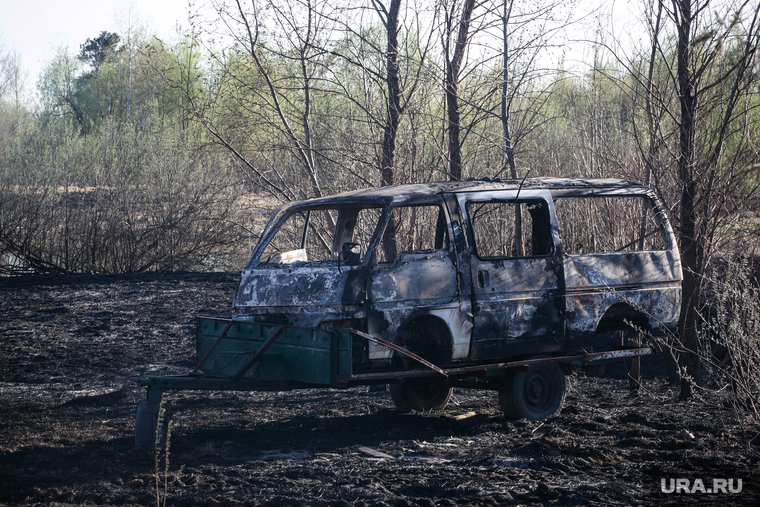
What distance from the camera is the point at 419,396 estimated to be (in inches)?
289

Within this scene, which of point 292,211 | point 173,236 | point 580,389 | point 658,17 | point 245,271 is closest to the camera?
point 245,271

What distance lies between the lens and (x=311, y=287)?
5.95 meters

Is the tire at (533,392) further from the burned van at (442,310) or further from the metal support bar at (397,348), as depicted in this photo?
the metal support bar at (397,348)

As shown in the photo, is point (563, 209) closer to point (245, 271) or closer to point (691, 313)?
point (691, 313)

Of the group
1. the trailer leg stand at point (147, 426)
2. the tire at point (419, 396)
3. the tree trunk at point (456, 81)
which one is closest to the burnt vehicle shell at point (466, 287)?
the tire at point (419, 396)

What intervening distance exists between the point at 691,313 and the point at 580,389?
1572 millimetres

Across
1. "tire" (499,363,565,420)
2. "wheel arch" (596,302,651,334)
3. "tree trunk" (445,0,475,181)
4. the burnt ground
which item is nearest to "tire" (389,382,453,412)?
the burnt ground

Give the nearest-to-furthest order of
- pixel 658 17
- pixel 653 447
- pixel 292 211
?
pixel 653 447, pixel 292 211, pixel 658 17

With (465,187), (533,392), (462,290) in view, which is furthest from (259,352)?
(533,392)

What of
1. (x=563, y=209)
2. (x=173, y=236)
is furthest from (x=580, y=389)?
(x=173, y=236)

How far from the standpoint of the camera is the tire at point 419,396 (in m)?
7.20

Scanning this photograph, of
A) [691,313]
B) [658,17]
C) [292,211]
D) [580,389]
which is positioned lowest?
[580,389]

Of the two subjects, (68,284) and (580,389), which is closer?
(580,389)

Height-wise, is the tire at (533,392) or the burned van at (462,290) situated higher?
the burned van at (462,290)
